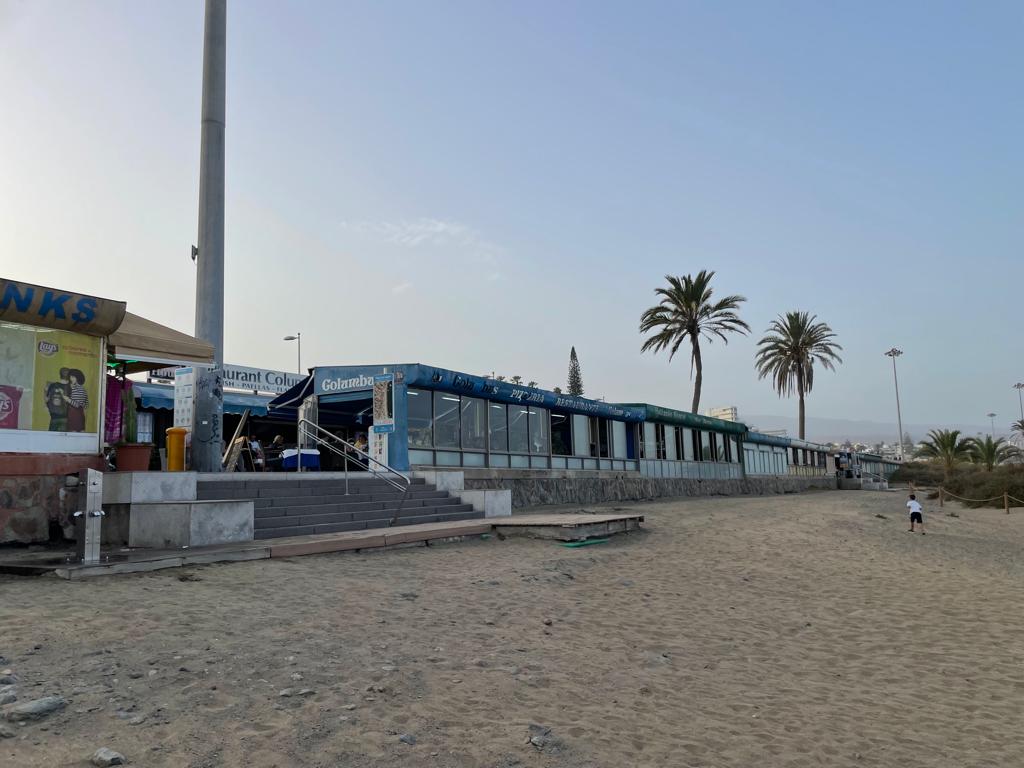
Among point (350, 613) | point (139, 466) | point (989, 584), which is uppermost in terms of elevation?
point (139, 466)

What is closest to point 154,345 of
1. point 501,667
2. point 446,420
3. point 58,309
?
point 58,309

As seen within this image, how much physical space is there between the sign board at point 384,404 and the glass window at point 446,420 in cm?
158

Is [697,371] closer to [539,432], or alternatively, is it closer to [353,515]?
[539,432]

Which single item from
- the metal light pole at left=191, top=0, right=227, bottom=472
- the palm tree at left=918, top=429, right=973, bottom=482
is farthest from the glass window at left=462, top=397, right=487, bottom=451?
the palm tree at left=918, top=429, right=973, bottom=482

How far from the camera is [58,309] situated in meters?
9.17

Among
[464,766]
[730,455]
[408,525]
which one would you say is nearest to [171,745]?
[464,766]

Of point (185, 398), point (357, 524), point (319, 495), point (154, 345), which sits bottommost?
point (357, 524)

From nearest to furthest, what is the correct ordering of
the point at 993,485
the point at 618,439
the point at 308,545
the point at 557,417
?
1. the point at 308,545
2. the point at 557,417
3. the point at 618,439
4. the point at 993,485

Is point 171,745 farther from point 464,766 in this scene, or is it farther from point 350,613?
point 350,613

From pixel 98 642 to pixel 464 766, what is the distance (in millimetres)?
2905

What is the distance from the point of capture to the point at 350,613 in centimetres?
636

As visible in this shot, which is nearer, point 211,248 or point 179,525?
point 179,525

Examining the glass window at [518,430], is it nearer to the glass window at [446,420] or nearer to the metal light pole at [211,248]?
the glass window at [446,420]

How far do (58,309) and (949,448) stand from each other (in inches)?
2106
